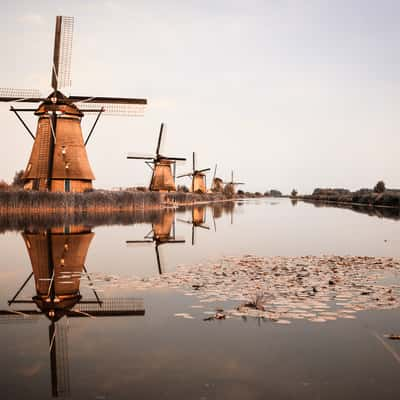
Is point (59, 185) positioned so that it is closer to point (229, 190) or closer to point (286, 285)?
point (286, 285)

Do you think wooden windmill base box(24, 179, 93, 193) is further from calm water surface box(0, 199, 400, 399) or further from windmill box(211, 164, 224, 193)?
windmill box(211, 164, 224, 193)

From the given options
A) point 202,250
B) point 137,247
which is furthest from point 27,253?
point 202,250

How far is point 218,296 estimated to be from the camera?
6590 mm

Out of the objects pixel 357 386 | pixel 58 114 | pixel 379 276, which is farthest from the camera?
pixel 58 114

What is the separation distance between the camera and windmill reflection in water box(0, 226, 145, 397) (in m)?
4.08

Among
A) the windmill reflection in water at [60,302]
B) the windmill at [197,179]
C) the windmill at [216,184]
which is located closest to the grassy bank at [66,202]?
the windmill reflection in water at [60,302]

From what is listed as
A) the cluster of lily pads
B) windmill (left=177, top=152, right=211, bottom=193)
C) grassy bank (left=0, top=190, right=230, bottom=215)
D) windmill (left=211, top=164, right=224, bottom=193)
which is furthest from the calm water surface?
windmill (left=211, top=164, right=224, bottom=193)

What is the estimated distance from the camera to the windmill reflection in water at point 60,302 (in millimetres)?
4085

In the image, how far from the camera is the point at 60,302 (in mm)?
6219

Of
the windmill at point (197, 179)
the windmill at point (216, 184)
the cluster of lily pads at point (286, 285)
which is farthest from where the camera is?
the windmill at point (216, 184)

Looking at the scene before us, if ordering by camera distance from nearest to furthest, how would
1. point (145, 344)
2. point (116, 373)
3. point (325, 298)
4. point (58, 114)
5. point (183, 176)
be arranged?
point (116, 373) → point (145, 344) → point (325, 298) → point (58, 114) → point (183, 176)

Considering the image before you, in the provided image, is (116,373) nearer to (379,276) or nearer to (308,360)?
(308,360)

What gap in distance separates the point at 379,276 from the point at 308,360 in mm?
5199

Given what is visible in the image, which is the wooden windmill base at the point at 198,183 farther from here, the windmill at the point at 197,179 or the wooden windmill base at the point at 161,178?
the wooden windmill base at the point at 161,178
